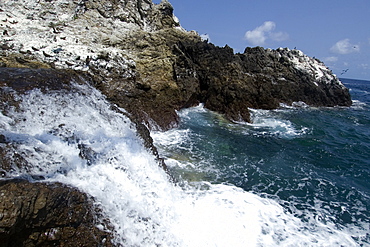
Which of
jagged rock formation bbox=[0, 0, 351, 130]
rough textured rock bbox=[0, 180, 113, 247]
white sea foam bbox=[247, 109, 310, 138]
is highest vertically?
jagged rock formation bbox=[0, 0, 351, 130]

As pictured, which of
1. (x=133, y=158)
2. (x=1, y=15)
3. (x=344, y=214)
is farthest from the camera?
(x=1, y=15)

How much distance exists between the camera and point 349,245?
6742 mm

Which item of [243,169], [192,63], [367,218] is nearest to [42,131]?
[243,169]

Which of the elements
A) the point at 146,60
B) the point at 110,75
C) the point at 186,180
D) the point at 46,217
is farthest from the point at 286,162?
the point at 146,60

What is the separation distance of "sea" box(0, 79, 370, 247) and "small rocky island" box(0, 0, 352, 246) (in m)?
0.46

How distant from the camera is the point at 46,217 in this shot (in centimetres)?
439

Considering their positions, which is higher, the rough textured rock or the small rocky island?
the small rocky island

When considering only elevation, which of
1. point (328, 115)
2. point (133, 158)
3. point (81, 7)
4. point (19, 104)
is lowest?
point (133, 158)

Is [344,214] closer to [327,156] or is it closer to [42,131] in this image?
[327,156]

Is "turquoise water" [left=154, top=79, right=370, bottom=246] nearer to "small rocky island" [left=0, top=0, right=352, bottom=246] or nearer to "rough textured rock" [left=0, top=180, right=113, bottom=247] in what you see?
"small rocky island" [left=0, top=0, right=352, bottom=246]

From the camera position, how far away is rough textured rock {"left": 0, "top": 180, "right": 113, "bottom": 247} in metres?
3.99

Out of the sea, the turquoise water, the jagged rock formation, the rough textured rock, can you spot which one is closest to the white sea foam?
the turquoise water

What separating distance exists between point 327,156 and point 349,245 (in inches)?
281

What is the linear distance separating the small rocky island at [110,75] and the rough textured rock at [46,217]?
16mm
